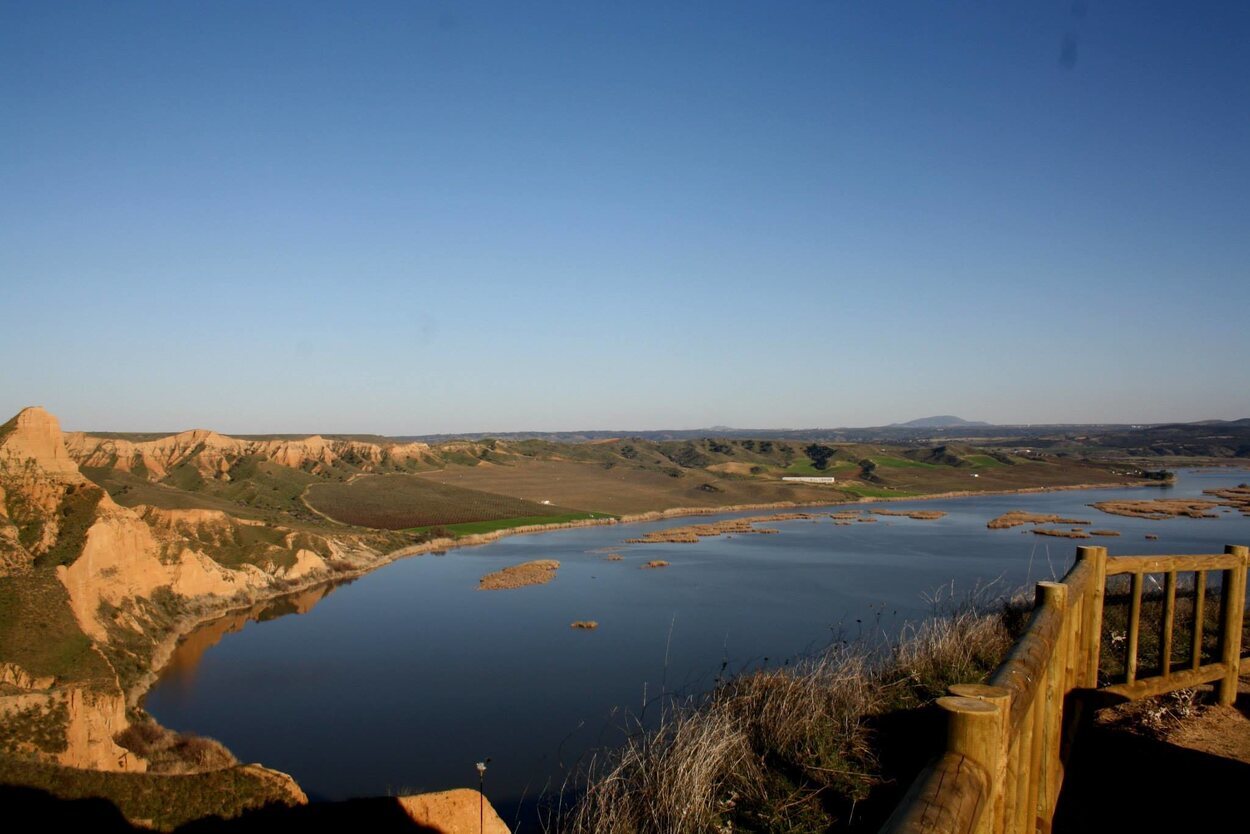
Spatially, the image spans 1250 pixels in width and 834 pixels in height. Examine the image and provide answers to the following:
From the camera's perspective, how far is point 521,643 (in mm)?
28094

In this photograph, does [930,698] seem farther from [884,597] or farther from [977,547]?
[977,547]

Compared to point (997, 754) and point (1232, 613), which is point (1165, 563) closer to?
point (1232, 613)

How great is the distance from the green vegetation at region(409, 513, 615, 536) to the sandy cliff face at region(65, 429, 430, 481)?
2226cm

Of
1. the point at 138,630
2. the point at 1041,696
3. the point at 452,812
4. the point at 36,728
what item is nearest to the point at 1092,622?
the point at 1041,696

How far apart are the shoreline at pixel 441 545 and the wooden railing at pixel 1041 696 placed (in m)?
10.8

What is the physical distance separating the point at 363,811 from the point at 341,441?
89399mm

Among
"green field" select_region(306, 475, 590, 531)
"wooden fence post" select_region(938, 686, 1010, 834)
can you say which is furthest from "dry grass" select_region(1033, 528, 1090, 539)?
"wooden fence post" select_region(938, 686, 1010, 834)

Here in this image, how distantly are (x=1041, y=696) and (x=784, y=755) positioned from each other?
477cm

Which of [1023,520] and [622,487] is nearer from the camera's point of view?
[1023,520]

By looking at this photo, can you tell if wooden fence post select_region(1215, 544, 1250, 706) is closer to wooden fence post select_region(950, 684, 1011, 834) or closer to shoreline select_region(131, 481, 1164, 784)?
wooden fence post select_region(950, 684, 1011, 834)

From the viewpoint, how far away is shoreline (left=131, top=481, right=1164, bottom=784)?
26.5 m

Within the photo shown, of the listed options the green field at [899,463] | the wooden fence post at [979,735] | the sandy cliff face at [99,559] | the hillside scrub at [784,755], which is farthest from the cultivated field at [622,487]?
the wooden fence post at [979,735]

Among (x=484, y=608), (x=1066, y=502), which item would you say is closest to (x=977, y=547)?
(x=484, y=608)

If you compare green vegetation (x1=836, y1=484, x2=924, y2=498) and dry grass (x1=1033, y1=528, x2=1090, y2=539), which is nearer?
dry grass (x1=1033, y1=528, x2=1090, y2=539)
